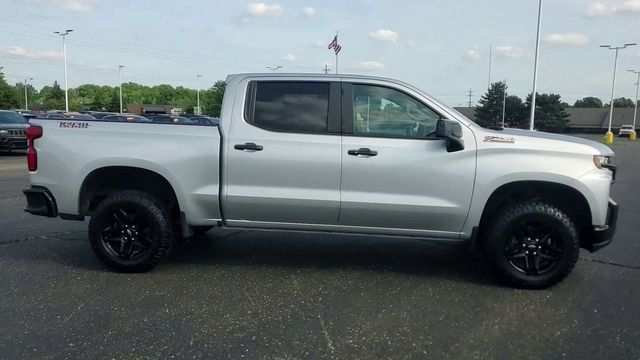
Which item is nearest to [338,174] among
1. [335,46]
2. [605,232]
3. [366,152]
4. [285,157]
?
[366,152]

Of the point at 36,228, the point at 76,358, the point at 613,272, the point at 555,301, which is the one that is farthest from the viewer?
the point at 36,228

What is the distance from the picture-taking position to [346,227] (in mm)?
4957

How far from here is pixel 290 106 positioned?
16.5 ft

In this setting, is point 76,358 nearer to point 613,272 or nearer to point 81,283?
point 81,283

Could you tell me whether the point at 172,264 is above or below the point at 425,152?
below

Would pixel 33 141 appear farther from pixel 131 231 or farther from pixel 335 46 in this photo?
pixel 335 46

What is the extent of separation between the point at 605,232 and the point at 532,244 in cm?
62

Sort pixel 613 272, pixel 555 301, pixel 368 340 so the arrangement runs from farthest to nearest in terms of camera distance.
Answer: pixel 613 272 → pixel 555 301 → pixel 368 340

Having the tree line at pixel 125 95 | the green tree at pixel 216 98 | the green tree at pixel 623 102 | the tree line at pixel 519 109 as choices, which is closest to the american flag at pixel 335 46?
the green tree at pixel 216 98

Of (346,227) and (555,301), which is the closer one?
(555,301)

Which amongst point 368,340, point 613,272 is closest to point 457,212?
point 368,340

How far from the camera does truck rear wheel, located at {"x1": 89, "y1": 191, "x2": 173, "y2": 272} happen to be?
5.07 meters

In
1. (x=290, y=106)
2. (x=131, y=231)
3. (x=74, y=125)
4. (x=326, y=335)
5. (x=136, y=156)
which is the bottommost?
(x=326, y=335)

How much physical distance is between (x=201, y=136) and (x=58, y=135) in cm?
139
